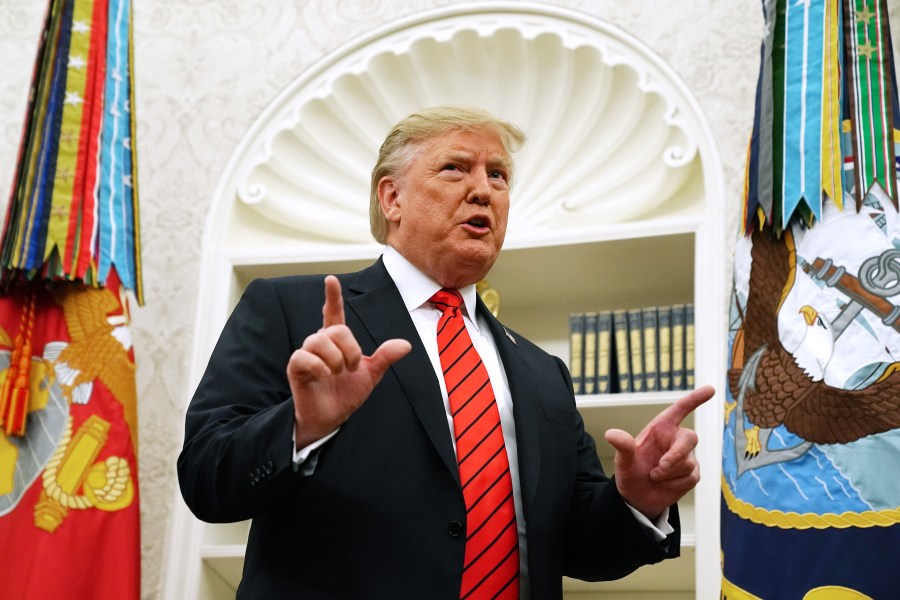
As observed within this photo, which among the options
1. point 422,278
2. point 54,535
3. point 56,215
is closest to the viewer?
point 422,278

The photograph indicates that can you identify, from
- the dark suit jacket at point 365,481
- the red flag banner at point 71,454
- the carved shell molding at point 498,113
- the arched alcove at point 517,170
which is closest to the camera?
the dark suit jacket at point 365,481

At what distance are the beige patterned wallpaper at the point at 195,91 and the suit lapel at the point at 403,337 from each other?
144 centimetres

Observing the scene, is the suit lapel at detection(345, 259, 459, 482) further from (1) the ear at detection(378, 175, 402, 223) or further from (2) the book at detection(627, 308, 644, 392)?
(2) the book at detection(627, 308, 644, 392)

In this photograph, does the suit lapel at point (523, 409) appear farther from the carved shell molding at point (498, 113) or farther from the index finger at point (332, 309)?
the carved shell molding at point (498, 113)

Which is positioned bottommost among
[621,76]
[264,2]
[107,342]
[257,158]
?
[107,342]

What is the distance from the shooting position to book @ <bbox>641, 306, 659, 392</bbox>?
8.98 feet

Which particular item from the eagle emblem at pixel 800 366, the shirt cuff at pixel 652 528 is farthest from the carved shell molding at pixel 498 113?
the shirt cuff at pixel 652 528

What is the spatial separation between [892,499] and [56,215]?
1939mm

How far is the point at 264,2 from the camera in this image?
3457mm

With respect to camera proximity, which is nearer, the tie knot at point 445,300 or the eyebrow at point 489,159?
the tie knot at point 445,300

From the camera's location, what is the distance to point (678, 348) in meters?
2.75

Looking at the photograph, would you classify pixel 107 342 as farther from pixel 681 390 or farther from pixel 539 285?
pixel 681 390

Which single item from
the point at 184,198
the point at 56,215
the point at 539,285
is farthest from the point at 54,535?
the point at 539,285

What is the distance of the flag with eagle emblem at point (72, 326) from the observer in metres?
2.49
